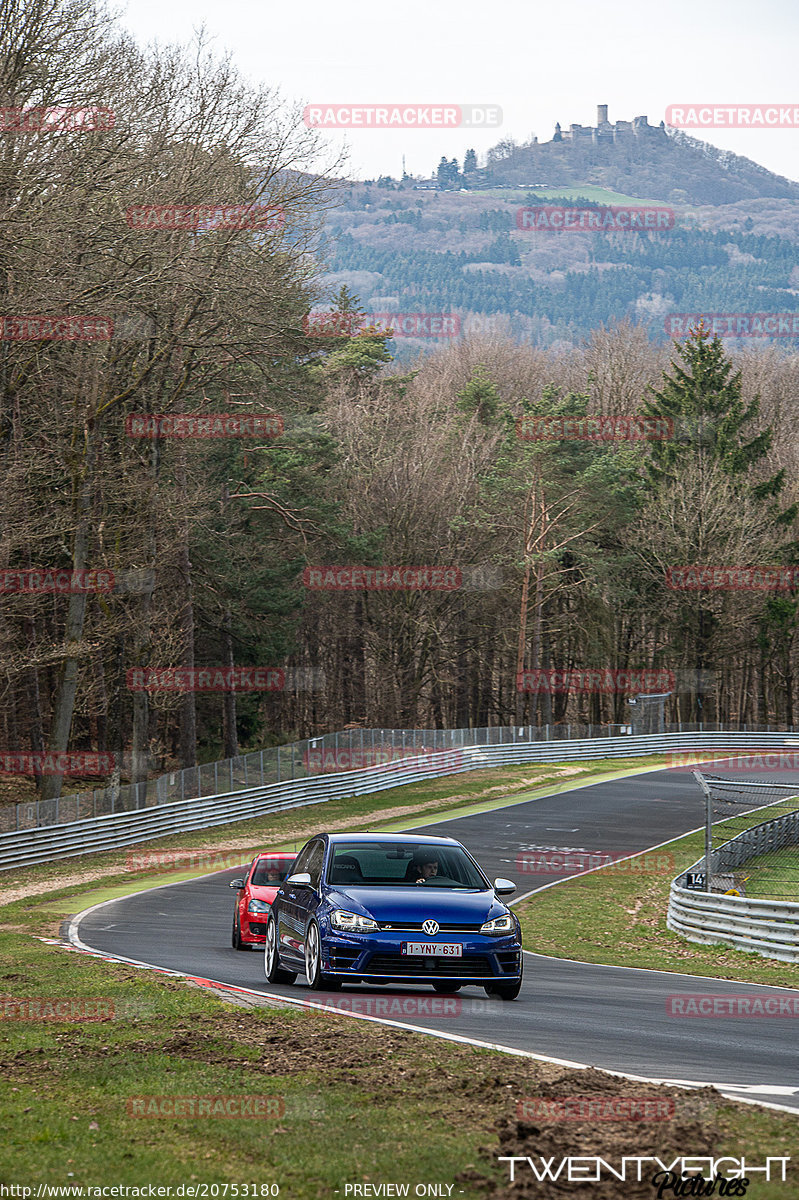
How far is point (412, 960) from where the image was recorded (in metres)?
11.5

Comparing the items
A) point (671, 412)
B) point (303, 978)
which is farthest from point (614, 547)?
point (303, 978)

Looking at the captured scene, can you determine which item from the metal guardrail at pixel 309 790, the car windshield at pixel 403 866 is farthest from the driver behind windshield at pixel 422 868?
the metal guardrail at pixel 309 790

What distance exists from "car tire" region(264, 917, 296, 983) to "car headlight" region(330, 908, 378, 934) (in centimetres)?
166

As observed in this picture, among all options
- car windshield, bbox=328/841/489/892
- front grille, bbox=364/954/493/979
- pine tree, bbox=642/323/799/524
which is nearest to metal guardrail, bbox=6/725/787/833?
pine tree, bbox=642/323/799/524

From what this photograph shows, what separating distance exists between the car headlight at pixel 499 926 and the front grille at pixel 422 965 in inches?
8.9

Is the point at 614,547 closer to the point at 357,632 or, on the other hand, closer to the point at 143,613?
the point at 357,632

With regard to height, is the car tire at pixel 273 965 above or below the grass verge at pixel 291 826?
above

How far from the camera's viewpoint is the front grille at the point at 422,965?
11539 mm

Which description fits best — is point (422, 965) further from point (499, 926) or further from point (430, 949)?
point (499, 926)

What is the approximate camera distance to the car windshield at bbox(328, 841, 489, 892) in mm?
12453

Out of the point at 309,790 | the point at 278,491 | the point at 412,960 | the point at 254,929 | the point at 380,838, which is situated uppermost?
the point at 278,491

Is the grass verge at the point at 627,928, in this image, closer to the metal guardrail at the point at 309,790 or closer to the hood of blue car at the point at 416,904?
the hood of blue car at the point at 416,904

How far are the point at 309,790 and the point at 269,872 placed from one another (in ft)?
93.2

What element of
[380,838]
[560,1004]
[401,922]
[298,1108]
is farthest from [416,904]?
[298,1108]
